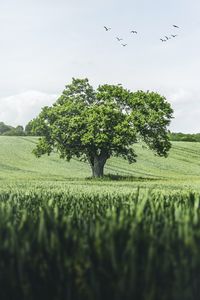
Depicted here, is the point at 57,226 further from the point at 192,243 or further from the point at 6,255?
the point at 192,243

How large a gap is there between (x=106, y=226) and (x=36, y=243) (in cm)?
50

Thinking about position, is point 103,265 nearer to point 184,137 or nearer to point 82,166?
point 82,166

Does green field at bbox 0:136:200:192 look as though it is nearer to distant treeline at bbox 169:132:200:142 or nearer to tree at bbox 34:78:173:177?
tree at bbox 34:78:173:177

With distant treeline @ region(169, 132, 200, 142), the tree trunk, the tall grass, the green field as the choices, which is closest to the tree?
the tree trunk

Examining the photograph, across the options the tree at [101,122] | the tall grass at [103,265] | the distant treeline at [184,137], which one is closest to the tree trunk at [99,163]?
the tree at [101,122]

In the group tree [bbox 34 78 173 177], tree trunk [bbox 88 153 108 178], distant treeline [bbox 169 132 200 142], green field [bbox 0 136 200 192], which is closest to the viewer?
tree [bbox 34 78 173 177]

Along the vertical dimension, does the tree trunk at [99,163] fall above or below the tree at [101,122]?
below

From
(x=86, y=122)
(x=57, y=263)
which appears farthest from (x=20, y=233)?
(x=86, y=122)

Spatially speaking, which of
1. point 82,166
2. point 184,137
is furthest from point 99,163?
point 184,137

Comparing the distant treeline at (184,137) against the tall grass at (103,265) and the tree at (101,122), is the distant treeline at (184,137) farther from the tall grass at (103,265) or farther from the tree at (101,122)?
the tall grass at (103,265)

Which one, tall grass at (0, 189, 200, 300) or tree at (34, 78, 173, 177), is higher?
tree at (34, 78, 173, 177)

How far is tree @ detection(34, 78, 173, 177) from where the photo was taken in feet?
196

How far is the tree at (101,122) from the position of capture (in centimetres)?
5984

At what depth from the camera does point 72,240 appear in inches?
145
